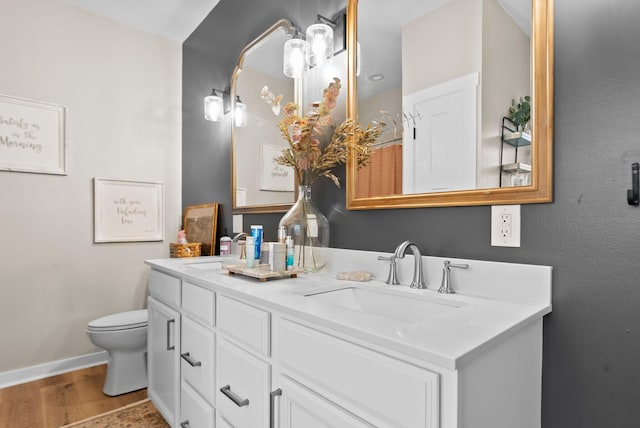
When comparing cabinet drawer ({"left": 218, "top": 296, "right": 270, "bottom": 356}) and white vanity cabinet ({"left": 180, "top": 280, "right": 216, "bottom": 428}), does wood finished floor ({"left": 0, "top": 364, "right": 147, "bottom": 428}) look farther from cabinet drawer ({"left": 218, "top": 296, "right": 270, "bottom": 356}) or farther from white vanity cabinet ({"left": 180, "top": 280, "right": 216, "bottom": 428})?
cabinet drawer ({"left": 218, "top": 296, "right": 270, "bottom": 356})

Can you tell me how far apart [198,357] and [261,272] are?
1.42 ft

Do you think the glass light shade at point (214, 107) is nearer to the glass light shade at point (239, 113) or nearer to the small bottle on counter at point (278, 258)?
the glass light shade at point (239, 113)

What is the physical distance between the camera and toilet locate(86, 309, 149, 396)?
Result: 2049 mm

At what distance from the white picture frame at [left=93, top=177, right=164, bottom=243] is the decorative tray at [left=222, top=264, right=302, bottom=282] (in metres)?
1.60

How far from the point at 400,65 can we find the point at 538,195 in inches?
28.2

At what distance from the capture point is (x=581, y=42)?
930 millimetres

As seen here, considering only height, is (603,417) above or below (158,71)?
below

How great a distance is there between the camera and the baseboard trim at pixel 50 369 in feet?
7.37

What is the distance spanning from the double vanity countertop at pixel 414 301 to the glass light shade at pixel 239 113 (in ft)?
3.69

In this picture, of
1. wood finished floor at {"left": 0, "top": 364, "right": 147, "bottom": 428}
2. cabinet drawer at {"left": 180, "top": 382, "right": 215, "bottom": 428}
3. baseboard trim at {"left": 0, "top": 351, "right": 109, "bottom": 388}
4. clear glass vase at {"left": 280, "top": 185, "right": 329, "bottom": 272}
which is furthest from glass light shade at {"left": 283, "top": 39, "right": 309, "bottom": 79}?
baseboard trim at {"left": 0, "top": 351, "right": 109, "bottom": 388}

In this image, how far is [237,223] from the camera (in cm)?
233

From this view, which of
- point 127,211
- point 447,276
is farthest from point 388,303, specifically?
point 127,211

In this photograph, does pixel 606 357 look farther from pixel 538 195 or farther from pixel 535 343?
pixel 538 195

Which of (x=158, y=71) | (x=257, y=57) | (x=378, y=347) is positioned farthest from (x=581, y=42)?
(x=158, y=71)
